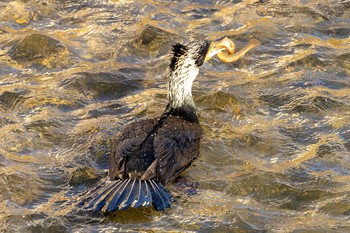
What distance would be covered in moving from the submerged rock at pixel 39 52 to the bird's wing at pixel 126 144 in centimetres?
198

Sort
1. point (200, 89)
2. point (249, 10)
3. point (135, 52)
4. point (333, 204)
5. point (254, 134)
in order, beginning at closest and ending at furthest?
1. point (333, 204)
2. point (254, 134)
3. point (200, 89)
4. point (135, 52)
5. point (249, 10)

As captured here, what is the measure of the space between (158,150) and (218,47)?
187 cm

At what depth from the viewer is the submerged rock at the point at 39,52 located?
10.4m

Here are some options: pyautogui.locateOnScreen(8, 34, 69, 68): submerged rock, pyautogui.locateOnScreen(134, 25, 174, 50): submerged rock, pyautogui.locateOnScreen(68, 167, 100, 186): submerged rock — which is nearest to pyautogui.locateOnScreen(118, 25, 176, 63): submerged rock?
pyautogui.locateOnScreen(134, 25, 174, 50): submerged rock

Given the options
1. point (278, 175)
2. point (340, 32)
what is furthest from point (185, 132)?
point (340, 32)

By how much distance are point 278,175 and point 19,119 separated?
9.12ft

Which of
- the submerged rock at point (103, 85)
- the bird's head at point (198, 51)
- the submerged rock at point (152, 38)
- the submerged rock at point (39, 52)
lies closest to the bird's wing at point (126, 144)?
the bird's head at point (198, 51)

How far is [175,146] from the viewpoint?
8.49 meters

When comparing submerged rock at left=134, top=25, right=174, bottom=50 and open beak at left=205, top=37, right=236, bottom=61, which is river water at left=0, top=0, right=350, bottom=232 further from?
open beak at left=205, top=37, right=236, bottom=61

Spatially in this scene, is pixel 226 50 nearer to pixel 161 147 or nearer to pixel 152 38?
pixel 152 38

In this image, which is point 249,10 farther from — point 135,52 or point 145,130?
point 145,130

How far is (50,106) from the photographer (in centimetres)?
956

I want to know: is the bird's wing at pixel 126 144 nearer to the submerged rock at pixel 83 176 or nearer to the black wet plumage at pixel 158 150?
the black wet plumage at pixel 158 150

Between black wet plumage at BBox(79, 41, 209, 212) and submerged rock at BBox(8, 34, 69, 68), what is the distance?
5.62 ft
